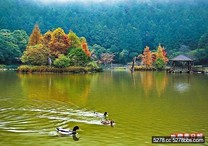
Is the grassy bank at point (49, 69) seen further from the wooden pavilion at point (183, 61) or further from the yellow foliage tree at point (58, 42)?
the wooden pavilion at point (183, 61)

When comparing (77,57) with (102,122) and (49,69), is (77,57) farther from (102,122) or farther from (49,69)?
(102,122)

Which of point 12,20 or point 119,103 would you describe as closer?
point 119,103

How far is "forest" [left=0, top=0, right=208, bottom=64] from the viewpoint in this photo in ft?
266

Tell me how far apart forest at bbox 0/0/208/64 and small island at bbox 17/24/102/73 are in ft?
89.7

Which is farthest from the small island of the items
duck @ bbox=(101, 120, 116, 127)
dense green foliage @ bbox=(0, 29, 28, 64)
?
duck @ bbox=(101, 120, 116, 127)

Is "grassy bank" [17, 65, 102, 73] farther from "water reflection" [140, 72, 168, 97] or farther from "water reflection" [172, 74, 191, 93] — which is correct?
"water reflection" [172, 74, 191, 93]

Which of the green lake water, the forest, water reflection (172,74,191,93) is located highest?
the forest

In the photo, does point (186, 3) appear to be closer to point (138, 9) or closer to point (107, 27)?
point (138, 9)

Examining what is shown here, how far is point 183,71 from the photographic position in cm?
4928

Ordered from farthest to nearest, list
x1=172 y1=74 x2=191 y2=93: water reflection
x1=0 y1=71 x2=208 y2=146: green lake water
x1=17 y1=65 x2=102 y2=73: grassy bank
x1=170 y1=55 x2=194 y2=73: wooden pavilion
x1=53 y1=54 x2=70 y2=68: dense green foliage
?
x1=170 y1=55 x2=194 y2=73: wooden pavilion < x1=17 y1=65 x2=102 y2=73: grassy bank < x1=53 y1=54 x2=70 y2=68: dense green foliage < x1=172 y1=74 x2=191 y2=93: water reflection < x1=0 y1=71 x2=208 y2=146: green lake water

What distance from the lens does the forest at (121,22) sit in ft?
266

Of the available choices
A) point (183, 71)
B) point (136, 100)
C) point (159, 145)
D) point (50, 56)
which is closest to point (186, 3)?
point (183, 71)

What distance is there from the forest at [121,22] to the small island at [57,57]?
89.7 feet

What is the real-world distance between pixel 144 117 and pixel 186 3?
93665mm
